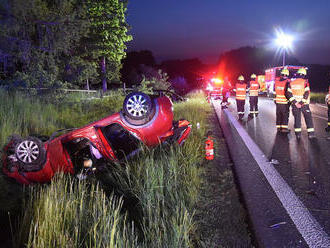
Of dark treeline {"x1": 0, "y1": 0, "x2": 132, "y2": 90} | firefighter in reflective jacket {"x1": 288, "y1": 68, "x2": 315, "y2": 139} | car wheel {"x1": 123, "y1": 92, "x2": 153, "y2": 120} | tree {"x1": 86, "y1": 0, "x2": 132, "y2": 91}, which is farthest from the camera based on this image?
tree {"x1": 86, "y1": 0, "x2": 132, "y2": 91}

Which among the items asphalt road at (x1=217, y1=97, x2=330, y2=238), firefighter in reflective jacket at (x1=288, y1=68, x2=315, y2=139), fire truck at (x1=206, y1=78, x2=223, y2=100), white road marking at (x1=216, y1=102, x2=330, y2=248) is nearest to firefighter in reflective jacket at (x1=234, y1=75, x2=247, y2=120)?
asphalt road at (x1=217, y1=97, x2=330, y2=238)

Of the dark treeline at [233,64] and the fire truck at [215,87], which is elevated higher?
the dark treeline at [233,64]

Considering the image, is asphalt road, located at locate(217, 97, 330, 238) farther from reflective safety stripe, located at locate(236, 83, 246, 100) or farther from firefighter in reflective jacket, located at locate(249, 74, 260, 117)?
reflective safety stripe, located at locate(236, 83, 246, 100)

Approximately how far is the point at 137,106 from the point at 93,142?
3.03 feet

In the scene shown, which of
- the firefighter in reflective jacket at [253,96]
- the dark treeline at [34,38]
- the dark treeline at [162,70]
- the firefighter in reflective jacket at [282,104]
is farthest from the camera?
the dark treeline at [162,70]

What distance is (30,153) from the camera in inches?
153

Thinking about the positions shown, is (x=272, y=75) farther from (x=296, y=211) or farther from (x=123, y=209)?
(x=123, y=209)

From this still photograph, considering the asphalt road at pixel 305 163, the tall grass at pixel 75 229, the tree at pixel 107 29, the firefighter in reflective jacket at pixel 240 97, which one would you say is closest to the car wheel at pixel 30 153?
the tall grass at pixel 75 229

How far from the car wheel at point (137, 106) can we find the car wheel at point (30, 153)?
1420 millimetres

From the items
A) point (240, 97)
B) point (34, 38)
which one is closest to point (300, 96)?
point (240, 97)

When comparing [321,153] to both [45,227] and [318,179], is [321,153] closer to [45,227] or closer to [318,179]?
[318,179]

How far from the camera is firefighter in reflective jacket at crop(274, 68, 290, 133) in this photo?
753cm

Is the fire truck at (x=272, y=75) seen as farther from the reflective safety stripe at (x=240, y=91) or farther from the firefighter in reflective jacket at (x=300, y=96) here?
the firefighter in reflective jacket at (x=300, y=96)

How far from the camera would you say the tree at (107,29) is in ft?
79.4
